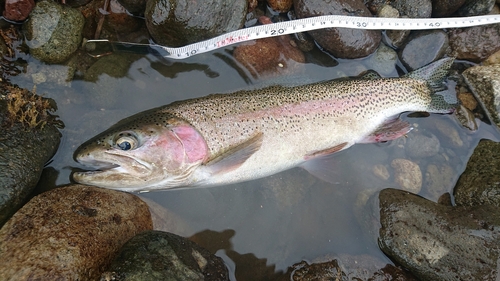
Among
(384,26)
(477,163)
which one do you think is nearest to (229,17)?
(384,26)

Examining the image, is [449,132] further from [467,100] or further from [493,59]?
[493,59]

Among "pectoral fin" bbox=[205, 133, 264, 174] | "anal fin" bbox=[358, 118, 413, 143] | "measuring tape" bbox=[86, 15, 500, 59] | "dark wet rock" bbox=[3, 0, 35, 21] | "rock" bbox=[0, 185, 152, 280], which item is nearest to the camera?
"rock" bbox=[0, 185, 152, 280]

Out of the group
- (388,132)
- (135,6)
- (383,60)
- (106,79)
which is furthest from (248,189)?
(135,6)

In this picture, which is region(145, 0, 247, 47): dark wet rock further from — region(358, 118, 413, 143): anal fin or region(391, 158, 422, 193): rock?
region(391, 158, 422, 193): rock

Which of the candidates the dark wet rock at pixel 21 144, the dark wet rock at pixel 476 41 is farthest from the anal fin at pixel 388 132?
the dark wet rock at pixel 21 144

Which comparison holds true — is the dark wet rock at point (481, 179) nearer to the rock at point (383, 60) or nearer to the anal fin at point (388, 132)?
the anal fin at point (388, 132)

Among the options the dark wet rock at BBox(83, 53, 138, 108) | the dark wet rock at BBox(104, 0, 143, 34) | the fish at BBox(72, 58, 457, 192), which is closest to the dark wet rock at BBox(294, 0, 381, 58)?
the fish at BBox(72, 58, 457, 192)
